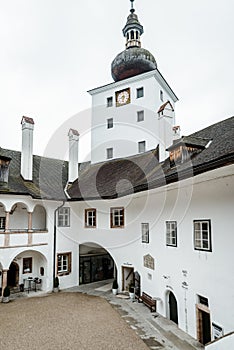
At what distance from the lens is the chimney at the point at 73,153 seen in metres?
19.5

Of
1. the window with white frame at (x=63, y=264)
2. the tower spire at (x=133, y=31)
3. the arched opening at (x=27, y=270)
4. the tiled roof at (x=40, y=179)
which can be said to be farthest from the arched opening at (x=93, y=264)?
the tower spire at (x=133, y=31)

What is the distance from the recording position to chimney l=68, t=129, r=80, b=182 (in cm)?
1954

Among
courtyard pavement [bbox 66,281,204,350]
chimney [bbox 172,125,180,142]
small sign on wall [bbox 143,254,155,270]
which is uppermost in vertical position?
chimney [bbox 172,125,180,142]

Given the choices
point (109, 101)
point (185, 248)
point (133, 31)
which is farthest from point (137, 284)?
point (133, 31)

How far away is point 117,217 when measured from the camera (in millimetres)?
16250

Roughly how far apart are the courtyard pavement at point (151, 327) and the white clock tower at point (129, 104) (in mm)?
9759

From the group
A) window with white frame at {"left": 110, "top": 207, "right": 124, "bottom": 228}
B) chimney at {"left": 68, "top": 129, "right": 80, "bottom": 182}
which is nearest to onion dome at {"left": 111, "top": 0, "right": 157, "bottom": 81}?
chimney at {"left": 68, "top": 129, "right": 80, "bottom": 182}

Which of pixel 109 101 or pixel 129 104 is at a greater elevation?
pixel 109 101

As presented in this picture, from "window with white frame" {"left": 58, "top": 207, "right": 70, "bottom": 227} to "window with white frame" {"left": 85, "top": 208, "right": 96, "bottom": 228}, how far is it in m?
1.16

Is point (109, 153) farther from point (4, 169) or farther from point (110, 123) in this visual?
point (4, 169)

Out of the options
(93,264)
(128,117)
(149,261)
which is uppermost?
(128,117)

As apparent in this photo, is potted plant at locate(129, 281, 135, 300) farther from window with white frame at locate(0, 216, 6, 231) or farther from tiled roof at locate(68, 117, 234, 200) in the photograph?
window with white frame at locate(0, 216, 6, 231)

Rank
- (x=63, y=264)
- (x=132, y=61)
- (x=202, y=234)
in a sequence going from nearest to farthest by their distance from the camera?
(x=202, y=234) < (x=63, y=264) < (x=132, y=61)

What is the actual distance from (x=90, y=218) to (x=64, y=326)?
7.39 metres
